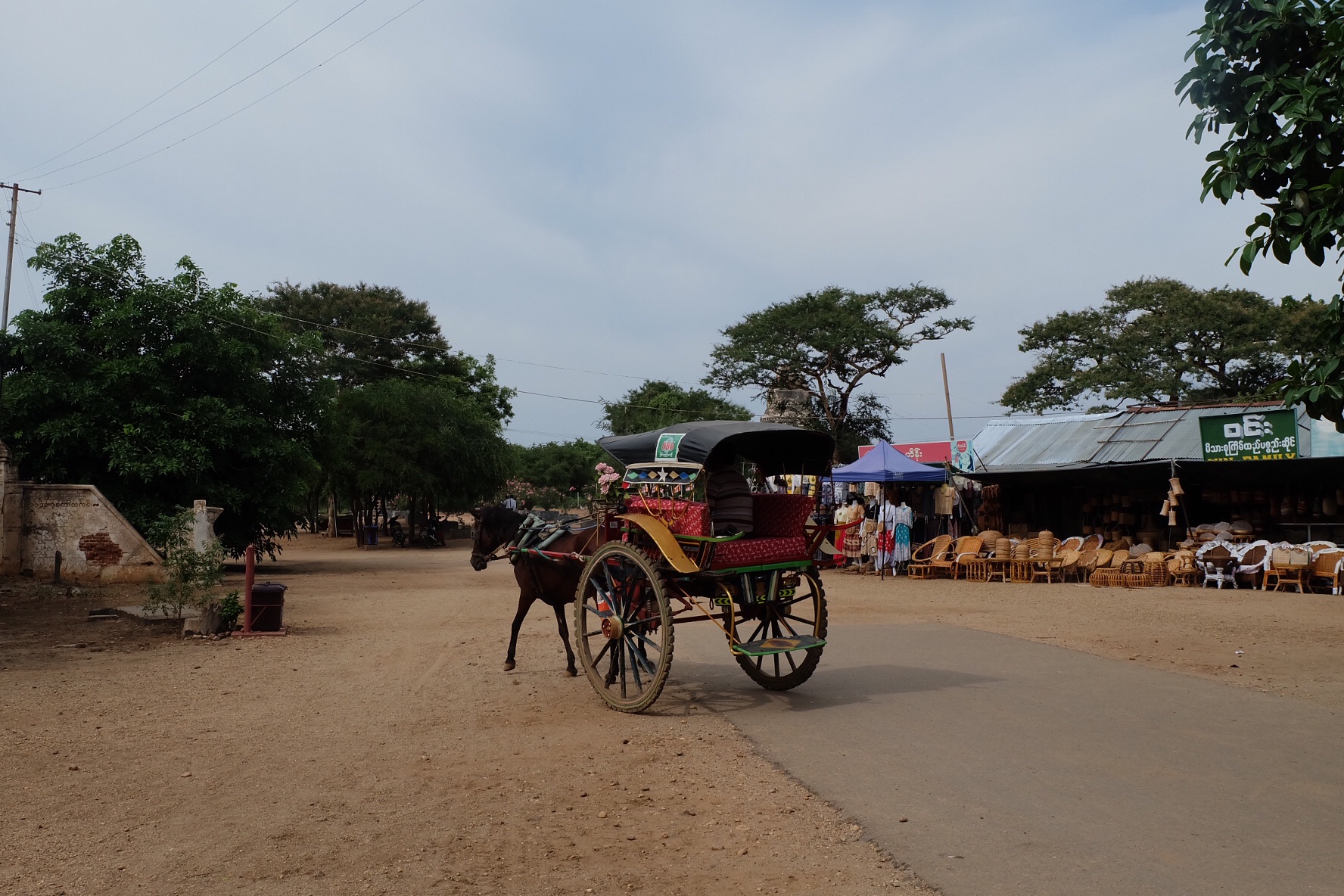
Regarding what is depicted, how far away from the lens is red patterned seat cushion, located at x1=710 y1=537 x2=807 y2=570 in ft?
24.9

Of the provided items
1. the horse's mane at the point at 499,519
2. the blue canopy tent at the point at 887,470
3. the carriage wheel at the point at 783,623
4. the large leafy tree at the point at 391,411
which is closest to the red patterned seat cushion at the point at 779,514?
the carriage wheel at the point at 783,623

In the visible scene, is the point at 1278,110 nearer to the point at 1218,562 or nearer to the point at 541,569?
the point at 541,569

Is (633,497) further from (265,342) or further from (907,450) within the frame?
(265,342)

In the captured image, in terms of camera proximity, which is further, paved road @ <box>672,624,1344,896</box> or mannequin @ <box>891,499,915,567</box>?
mannequin @ <box>891,499,915,567</box>

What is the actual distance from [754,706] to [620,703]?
1.07 metres

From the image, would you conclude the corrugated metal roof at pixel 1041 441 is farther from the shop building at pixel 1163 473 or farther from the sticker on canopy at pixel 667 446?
the sticker on canopy at pixel 667 446

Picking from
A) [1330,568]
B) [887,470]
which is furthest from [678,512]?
[887,470]

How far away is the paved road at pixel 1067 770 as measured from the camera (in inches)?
163

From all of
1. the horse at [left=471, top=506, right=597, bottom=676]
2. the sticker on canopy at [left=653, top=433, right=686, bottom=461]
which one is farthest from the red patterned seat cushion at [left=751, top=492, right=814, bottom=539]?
the horse at [left=471, top=506, right=597, bottom=676]

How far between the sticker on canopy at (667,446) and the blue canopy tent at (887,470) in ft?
45.7

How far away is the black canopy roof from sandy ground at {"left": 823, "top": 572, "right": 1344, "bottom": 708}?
13.8 feet

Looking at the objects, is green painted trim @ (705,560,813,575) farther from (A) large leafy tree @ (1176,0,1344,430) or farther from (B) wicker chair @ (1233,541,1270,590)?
(B) wicker chair @ (1233,541,1270,590)

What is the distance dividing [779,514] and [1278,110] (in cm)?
448

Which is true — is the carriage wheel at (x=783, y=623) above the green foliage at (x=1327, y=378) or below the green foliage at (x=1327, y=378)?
below
